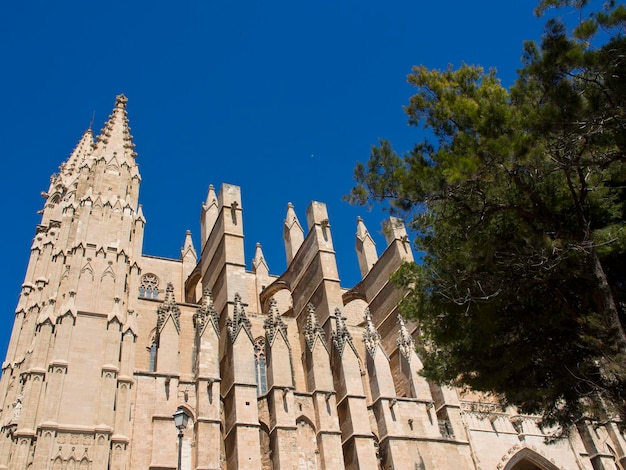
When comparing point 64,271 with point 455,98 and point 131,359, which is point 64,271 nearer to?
point 131,359

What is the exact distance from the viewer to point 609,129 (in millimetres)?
8484

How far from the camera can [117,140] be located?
20.4 metres

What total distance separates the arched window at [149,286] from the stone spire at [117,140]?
7212 mm

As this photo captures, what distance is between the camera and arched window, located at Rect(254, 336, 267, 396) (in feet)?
63.7

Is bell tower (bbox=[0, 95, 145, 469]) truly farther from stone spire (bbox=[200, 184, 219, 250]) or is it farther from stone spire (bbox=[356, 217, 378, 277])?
stone spire (bbox=[356, 217, 378, 277])

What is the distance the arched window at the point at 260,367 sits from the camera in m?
19.4

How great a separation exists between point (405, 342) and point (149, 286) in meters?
11.8

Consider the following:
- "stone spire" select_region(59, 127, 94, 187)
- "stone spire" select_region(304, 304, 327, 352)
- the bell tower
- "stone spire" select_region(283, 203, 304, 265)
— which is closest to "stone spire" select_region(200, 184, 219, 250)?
"stone spire" select_region(283, 203, 304, 265)

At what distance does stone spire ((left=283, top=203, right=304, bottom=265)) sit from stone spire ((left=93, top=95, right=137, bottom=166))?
27.2ft

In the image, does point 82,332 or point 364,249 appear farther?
point 364,249

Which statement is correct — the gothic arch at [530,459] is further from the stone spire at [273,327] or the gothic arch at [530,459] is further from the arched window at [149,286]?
the arched window at [149,286]

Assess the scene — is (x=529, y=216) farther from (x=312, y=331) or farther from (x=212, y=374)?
(x=312, y=331)

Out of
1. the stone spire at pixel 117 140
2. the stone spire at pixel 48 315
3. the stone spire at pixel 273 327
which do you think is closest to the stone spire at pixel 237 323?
the stone spire at pixel 273 327

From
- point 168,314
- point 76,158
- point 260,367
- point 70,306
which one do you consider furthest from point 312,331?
point 76,158
